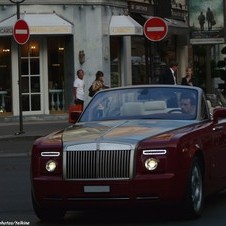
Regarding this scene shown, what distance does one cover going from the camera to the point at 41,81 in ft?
98.1

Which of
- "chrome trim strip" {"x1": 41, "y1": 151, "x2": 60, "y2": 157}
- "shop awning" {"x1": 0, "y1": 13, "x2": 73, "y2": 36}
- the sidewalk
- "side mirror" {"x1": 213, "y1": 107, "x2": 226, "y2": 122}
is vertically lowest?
the sidewalk

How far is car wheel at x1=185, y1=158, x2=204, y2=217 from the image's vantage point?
31.2ft

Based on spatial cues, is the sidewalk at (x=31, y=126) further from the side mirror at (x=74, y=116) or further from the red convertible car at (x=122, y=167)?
the red convertible car at (x=122, y=167)

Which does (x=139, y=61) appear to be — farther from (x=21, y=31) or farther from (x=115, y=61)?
(x=21, y=31)

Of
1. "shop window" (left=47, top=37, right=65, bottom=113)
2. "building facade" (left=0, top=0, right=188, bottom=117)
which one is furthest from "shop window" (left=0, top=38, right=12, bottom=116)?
A: "shop window" (left=47, top=37, right=65, bottom=113)

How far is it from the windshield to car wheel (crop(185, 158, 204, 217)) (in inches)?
36.7

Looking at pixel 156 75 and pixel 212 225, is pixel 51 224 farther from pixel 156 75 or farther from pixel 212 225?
pixel 156 75

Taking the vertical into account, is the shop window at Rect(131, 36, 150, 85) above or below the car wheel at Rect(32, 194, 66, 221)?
above

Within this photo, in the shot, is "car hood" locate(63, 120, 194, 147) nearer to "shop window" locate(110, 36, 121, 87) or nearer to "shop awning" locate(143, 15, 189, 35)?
"shop window" locate(110, 36, 121, 87)

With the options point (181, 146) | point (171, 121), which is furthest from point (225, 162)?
point (181, 146)

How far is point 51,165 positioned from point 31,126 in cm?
1790

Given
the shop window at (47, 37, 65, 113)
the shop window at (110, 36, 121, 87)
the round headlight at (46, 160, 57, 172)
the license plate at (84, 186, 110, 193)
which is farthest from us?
the shop window at (110, 36, 121, 87)

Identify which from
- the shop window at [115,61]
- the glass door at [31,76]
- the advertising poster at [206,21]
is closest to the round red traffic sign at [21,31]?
the glass door at [31,76]

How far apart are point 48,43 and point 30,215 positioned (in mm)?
20150
